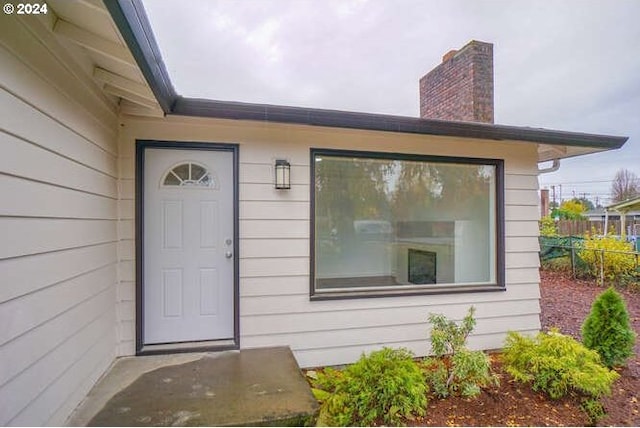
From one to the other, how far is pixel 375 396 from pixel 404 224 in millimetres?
2115

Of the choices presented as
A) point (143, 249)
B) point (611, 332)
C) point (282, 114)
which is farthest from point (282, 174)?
point (611, 332)

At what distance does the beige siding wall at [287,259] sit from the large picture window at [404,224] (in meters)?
0.15

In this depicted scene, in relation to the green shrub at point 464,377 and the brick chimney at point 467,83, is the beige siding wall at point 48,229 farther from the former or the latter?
the brick chimney at point 467,83

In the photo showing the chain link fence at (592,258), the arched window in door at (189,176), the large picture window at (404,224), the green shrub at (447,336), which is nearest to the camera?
the green shrub at (447,336)

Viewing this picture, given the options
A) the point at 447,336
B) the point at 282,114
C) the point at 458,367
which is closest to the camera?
the point at 458,367

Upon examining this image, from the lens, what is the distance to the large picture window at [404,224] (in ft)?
12.2

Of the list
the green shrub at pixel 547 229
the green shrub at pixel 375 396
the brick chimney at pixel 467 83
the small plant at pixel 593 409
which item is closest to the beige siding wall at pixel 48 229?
the green shrub at pixel 375 396

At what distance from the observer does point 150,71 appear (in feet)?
6.88

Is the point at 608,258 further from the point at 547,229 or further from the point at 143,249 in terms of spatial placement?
the point at 143,249

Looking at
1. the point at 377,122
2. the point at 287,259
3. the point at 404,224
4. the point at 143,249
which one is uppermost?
the point at 377,122

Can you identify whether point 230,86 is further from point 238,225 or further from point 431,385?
point 431,385

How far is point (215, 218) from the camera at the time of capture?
3.34 metres

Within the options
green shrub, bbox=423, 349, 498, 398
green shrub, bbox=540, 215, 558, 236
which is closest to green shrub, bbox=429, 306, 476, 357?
green shrub, bbox=423, 349, 498, 398

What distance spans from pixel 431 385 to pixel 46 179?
3.18m
